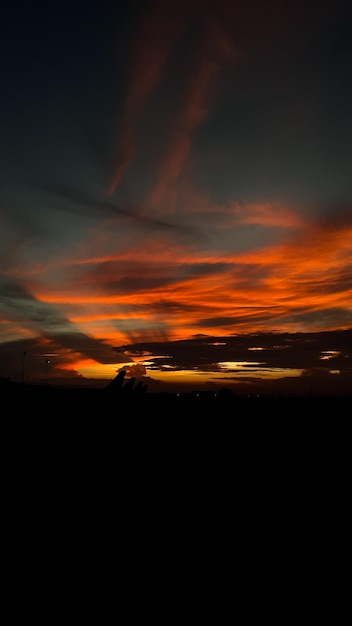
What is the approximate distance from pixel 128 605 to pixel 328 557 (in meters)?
4.87

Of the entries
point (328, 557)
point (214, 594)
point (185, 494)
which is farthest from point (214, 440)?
point (214, 594)

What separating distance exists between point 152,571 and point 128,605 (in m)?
1.46

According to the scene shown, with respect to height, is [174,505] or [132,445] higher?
[132,445]

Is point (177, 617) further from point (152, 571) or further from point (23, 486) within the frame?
point (23, 486)

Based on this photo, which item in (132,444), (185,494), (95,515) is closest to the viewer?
(95,515)

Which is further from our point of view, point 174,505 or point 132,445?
point 132,445

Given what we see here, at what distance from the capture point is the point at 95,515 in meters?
13.5

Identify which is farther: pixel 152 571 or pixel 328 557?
pixel 328 557

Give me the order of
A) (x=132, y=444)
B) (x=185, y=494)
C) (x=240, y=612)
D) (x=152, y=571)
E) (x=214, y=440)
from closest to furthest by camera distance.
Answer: (x=240, y=612) < (x=152, y=571) < (x=185, y=494) < (x=132, y=444) < (x=214, y=440)

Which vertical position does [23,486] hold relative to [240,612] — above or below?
above

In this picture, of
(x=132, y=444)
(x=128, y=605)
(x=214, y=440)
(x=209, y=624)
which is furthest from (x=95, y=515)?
(x=214, y=440)

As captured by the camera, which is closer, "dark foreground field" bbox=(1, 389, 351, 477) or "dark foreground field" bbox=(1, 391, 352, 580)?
"dark foreground field" bbox=(1, 391, 352, 580)

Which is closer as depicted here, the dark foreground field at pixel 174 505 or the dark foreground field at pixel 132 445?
the dark foreground field at pixel 174 505

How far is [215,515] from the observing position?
1394 centimetres
